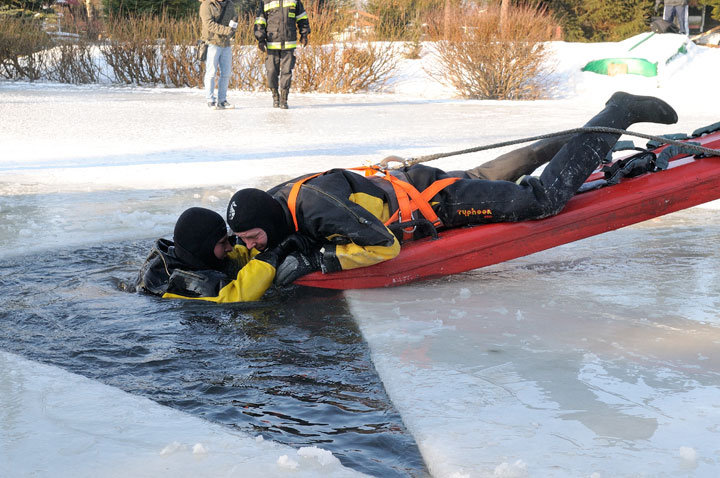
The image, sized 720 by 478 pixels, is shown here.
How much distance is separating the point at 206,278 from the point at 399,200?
969 millimetres

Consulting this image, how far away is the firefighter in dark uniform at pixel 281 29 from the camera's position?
443 inches

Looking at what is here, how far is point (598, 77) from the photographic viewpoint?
1664 cm

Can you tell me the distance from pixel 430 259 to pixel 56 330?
65.5 inches

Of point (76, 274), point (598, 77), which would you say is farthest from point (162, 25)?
point (76, 274)

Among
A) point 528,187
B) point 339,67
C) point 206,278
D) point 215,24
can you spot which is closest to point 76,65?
point 339,67

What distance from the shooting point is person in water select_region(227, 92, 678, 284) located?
3453 millimetres

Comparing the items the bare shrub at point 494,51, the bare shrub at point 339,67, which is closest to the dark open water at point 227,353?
the bare shrub at point 494,51

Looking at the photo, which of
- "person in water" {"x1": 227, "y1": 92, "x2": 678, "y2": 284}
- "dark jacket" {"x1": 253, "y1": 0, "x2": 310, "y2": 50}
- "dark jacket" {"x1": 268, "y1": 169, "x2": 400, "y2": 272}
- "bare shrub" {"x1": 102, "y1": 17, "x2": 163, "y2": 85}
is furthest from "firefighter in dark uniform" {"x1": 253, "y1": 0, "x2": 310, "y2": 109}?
"dark jacket" {"x1": 268, "y1": 169, "x2": 400, "y2": 272}

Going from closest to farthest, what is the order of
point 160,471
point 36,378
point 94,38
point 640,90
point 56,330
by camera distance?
point 160,471
point 36,378
point 56,330
point 640,90
point 94,38

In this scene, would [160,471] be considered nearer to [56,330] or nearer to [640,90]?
[56,330]

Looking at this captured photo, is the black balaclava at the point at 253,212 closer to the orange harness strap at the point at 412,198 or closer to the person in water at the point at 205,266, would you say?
the person in water at the point at 205,266

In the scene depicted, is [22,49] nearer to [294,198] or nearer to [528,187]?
[294,198]

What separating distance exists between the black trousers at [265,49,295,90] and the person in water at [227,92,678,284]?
25.3 feet

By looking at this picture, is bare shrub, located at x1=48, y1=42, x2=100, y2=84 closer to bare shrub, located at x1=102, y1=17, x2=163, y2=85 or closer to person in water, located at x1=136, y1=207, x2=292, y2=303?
bare shrub, located at x1=102, y1=17, x2=163, y2=85
